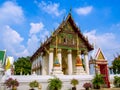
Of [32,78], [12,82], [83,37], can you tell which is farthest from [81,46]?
[12,82]

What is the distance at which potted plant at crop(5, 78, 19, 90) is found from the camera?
12117mm

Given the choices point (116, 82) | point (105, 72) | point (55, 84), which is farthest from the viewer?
point (105, 72)

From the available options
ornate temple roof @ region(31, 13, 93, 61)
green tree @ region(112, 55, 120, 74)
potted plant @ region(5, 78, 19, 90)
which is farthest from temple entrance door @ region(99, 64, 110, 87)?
green tree @ region(112, 55, 120, 74)

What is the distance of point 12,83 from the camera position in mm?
12242

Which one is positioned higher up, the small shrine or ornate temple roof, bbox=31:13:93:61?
ornate temple roof, bbox=31:13:93:61

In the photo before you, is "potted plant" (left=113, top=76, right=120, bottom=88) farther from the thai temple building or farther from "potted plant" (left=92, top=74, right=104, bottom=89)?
the thai temple building

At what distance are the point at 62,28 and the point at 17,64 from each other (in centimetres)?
1992

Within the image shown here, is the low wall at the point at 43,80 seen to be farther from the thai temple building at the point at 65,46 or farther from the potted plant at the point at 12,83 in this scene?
the thai temple building at the point at 65,46

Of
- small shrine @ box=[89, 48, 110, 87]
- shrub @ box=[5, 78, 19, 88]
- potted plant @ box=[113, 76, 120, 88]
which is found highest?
small shrine @ box=[89, 48, 110, 87]

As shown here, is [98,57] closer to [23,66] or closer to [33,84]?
[33,84]

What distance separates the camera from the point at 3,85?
12766mm

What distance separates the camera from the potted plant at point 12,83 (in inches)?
477

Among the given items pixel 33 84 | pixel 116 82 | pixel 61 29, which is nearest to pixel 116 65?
pixel 116 82

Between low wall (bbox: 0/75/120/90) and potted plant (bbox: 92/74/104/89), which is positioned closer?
low wall (bbox: 0/75/120/90)
